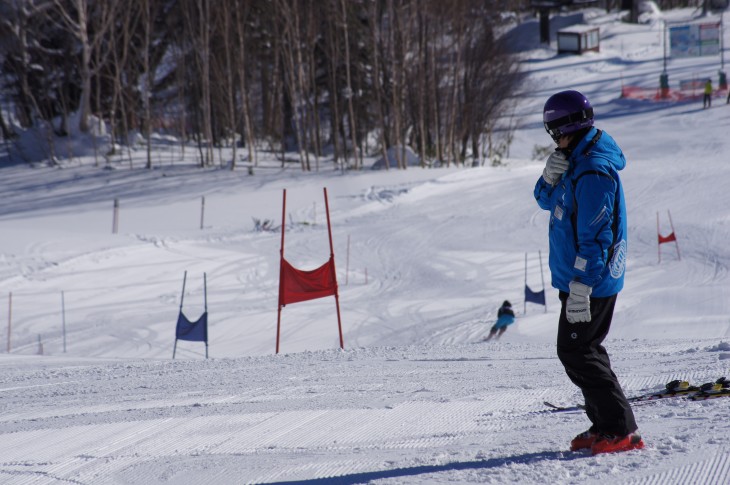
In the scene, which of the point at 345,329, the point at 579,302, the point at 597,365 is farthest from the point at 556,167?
the point at 345,329

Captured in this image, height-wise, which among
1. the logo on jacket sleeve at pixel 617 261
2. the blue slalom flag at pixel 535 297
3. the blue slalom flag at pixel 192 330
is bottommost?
the blue slalom flag at pixel 535 297

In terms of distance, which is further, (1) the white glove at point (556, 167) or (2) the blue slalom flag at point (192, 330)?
(2) the blue slalom flag at point (192, 330)

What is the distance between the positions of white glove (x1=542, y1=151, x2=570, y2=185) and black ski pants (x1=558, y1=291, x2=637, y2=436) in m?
0.53

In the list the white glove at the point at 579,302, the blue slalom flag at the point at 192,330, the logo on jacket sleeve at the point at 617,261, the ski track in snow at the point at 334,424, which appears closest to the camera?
the white glove at the point at 579,302

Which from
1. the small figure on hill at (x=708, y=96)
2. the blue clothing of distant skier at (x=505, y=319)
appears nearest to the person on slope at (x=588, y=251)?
the blue clothing of distant skier at (x=505, y=319)

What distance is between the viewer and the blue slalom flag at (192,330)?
11.9 m

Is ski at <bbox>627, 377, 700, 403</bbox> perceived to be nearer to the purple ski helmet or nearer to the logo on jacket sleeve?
the logo on jacket sleeve

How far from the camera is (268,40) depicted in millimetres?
40094

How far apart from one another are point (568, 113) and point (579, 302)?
80cm

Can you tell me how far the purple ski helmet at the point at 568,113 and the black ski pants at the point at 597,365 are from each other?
73cm

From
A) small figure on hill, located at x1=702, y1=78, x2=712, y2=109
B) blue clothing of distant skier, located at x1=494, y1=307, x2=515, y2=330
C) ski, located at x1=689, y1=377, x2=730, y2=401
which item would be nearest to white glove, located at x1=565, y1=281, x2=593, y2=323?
ski, located at x1=689, y1=377, x2=730, y2=401

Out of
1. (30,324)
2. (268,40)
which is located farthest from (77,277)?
(268,40)

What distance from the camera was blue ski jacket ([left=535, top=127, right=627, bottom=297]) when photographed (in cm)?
342

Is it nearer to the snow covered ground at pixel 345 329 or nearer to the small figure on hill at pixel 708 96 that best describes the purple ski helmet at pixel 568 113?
the snow covered ground at pixel 345 329
